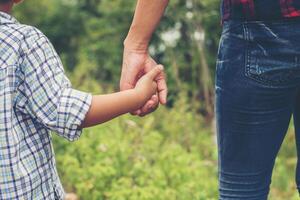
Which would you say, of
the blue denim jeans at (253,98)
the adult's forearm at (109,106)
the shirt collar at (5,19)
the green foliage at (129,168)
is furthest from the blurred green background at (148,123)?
the shirt collar at (5,19)

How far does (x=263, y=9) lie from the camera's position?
6.52 feet

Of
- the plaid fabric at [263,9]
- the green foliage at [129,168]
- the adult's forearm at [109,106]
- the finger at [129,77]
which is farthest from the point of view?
the green foliage at [129,168]

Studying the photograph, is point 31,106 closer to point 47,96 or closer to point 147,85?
point 47,96

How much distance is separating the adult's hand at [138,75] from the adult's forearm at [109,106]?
161 mm

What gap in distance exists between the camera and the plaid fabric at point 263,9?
6.43ft

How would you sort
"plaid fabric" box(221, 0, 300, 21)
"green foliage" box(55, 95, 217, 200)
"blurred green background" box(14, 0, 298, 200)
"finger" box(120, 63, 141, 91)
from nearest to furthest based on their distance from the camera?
"plaid fabric" box(221, 0, 300, 21)
"finger" box(120, 63, 141, 91)
"green foliage" box(55, 95, 217, 200)
"blurred green background" box(14, 0, 298, 200)

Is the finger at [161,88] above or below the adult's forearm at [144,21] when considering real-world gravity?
below

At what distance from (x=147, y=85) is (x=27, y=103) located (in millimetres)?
443

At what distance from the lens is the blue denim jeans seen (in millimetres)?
1997

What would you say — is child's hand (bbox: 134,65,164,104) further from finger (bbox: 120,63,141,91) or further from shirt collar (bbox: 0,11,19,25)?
shirt collar (bbox: 0,11,19,25)

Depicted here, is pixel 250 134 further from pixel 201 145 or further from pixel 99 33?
pixel 99 33

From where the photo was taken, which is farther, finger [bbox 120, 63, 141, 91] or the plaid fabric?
finger [bbox 120, 63, 141, 91]

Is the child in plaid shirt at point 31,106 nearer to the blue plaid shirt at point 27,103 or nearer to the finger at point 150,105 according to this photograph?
the blue plaid shirt at point 27,103

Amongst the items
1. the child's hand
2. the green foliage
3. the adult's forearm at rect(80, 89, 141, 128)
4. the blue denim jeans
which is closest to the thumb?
the child's hand
